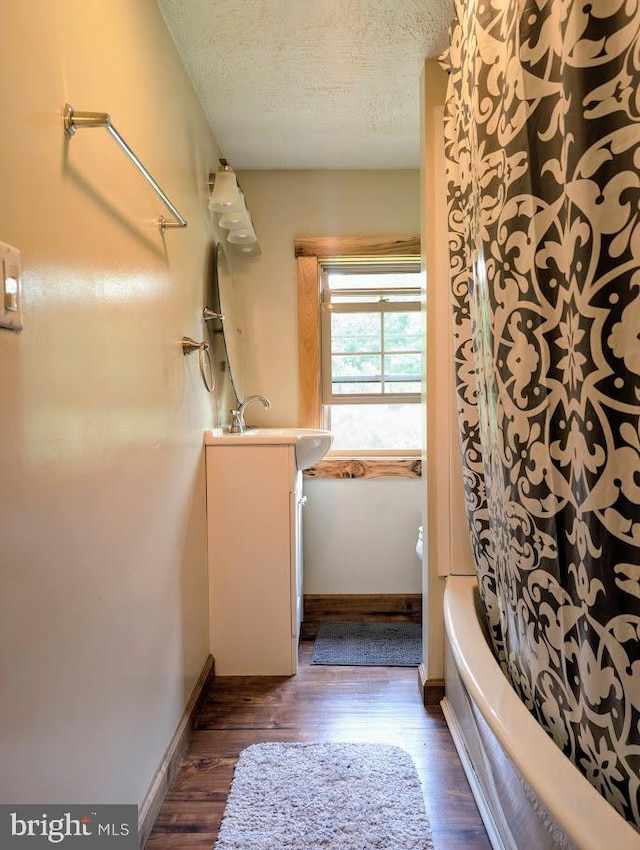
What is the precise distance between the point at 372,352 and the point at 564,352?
1996 mm

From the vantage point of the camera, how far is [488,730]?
0.95 metres

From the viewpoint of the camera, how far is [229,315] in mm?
2457

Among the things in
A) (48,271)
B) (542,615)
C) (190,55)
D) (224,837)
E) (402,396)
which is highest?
(190,55)

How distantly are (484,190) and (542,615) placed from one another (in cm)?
82

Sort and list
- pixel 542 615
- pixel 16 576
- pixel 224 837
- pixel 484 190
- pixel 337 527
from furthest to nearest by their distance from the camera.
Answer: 1. pixel 337 527
2. pixel 224 837
3. pixel 484 190
4. pixel 542 615
5. pixel 16 576

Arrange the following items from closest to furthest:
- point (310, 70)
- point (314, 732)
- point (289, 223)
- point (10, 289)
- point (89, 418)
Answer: point (10, 289) < point (89, 418) < point (314, 732) < point (310, 70) < point (289, 223)

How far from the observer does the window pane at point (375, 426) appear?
2793mm

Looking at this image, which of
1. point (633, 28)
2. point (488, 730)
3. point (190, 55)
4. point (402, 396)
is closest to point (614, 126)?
point (633, 28)

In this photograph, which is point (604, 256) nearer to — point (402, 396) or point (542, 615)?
point (542, 615)

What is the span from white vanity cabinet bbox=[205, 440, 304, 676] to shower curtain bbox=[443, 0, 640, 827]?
1067 mm

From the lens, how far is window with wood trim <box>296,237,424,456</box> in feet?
9.07

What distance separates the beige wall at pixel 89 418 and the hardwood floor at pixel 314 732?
185mm

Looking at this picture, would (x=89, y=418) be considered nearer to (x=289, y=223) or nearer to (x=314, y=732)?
(x=314, y=732)

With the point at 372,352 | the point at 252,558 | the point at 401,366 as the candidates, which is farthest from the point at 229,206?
the point at 252,558
